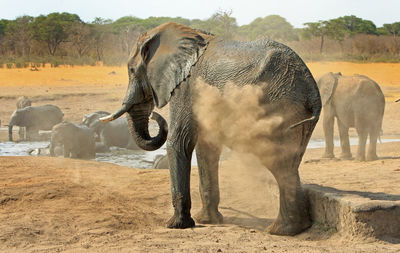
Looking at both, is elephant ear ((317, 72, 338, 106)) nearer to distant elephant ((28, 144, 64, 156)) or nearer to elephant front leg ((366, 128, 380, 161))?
elephant front leg ((366, 128, 380, 161))

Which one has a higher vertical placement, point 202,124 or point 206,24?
point 206,24

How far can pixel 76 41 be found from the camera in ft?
119

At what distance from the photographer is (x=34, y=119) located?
12.8 meters

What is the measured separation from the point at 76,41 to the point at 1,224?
106 feet

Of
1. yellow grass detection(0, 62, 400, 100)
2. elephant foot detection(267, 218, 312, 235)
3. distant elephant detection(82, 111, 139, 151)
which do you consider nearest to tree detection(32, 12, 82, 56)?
yellow grass detection(0, 62, 400, 100)

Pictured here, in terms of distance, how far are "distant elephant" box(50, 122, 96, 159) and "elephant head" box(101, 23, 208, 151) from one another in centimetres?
472

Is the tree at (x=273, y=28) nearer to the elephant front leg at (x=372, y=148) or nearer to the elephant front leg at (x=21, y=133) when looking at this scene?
the elephant front leg at (x=21, y=133)

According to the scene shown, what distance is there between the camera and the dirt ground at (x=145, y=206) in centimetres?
438

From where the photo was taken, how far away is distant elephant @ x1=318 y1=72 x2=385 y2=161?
917 centimetres

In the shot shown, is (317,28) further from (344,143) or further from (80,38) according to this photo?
(344,143)

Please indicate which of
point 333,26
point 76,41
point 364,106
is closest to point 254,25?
point 333,26

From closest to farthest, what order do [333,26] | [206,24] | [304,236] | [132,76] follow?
[304,236] → [132,76] → [206,24] → [333,26]

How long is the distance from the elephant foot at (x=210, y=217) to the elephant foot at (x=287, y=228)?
75 cm

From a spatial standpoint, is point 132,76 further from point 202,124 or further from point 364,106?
point 364,106
